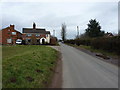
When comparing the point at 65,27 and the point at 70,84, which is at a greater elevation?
the point at 65,27

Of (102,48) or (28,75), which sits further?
(102,48)

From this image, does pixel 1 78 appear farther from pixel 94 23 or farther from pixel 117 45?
pixel 94 23

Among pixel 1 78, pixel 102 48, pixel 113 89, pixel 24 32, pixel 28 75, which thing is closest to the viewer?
pixel 113 89

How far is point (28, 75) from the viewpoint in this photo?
6871mm

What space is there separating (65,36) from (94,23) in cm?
2945

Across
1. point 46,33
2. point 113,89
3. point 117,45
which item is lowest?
point 113,89

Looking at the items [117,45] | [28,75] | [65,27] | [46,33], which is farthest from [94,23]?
[28,75]

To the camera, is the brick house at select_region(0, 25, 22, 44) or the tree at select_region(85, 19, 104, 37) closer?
the tree at select_region(85, 19, 104, 37)

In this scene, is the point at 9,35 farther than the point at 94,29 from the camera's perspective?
Yes

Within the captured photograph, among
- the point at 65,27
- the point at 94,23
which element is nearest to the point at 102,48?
the point at 94,23

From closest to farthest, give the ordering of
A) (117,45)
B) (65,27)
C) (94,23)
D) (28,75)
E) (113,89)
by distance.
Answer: (113,89)
(28,75)
(117,45)
(94,23)
(65,27)

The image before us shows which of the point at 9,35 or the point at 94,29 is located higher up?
the point at 94,29

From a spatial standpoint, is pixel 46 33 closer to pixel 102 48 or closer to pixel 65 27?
pixel 65 27

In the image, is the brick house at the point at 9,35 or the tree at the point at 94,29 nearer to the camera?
the tree at the point at 94,29
